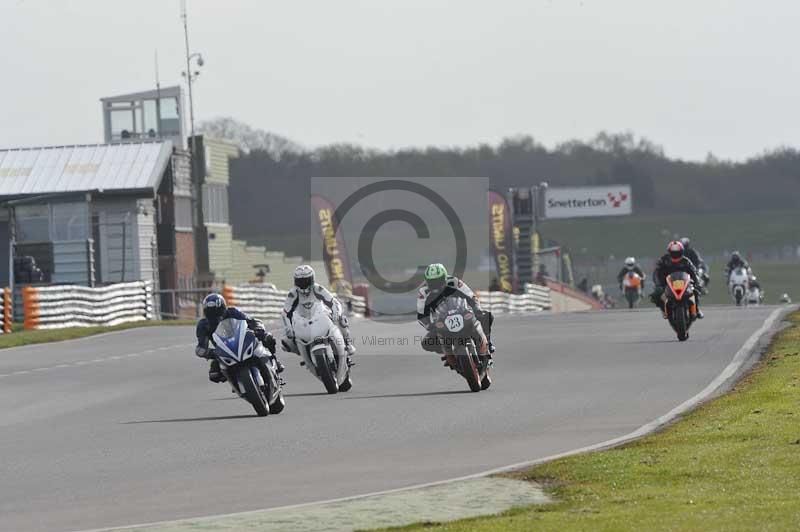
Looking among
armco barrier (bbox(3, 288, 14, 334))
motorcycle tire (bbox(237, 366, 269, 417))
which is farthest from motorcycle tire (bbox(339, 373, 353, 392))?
armco barrier (bbox(3, 288, 14, 334))

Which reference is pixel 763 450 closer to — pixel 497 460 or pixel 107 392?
pixel 497 460

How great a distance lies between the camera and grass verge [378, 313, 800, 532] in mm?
8328

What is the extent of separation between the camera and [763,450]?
1102 centimetres

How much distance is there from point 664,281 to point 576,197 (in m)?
64.8

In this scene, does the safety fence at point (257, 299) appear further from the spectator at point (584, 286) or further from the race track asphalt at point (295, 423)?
the spectator at point (584, 286)

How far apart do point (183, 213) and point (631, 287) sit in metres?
19.2

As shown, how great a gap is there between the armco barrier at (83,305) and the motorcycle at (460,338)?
20.0 m

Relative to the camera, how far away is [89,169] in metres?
53.4

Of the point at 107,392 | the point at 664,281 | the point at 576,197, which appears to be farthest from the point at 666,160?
the point at 107,392

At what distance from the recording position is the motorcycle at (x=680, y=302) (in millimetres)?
25969

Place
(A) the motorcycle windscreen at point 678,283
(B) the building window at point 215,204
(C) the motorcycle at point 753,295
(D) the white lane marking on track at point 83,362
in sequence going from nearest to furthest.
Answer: (D) the white lane marking on track at point 83,362
(A) the motorcycle windscreen at point 678,283
(C) the motorcycle at point 753,295
(B) the building window at point 215,204

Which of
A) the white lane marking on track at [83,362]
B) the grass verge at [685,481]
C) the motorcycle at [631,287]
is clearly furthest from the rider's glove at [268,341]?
the motorcycle at [631,287]

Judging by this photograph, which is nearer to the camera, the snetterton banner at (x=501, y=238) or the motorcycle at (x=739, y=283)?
the motorcycle at (x=739, y=283)

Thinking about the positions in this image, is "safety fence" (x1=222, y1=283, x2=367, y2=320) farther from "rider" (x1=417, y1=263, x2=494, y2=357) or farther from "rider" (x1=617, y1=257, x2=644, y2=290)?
"rider" (x1=417, y1=263, x2=494, y2=357)
